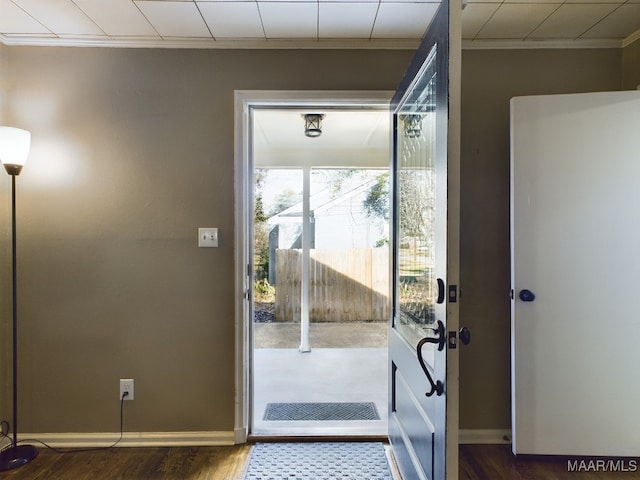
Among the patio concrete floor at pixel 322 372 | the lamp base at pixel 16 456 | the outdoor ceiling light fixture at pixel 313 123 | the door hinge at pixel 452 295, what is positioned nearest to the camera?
the door hinge at pixel 452 295

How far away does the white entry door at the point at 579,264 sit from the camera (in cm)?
196

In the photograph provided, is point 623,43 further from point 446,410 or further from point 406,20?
point 446,410

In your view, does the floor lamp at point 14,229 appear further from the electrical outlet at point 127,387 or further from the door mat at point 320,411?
the door mat at point 320,411

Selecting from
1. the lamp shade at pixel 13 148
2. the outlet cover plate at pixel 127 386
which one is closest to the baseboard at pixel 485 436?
the outlet cover plate at pixel 127 386

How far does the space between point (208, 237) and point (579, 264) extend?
2.02 metres

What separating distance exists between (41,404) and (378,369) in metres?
2.54

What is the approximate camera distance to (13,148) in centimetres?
190

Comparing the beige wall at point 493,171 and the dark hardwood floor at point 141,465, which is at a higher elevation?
the beige wall at point 493,171

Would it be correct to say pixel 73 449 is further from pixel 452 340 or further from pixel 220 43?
pixel 220 43

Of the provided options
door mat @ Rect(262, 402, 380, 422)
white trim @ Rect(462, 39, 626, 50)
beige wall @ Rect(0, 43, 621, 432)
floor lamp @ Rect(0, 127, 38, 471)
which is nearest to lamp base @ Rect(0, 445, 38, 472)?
floor lamp @ Rect(0, 127, 38, 471)

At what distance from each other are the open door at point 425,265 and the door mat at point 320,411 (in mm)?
476

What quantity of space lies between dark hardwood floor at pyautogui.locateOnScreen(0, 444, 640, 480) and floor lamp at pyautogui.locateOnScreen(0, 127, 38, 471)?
0.06m

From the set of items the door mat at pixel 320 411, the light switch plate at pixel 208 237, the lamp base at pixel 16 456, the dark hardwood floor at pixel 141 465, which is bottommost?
the dark hardwood floor at pixel 141 465

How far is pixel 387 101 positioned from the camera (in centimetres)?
217
